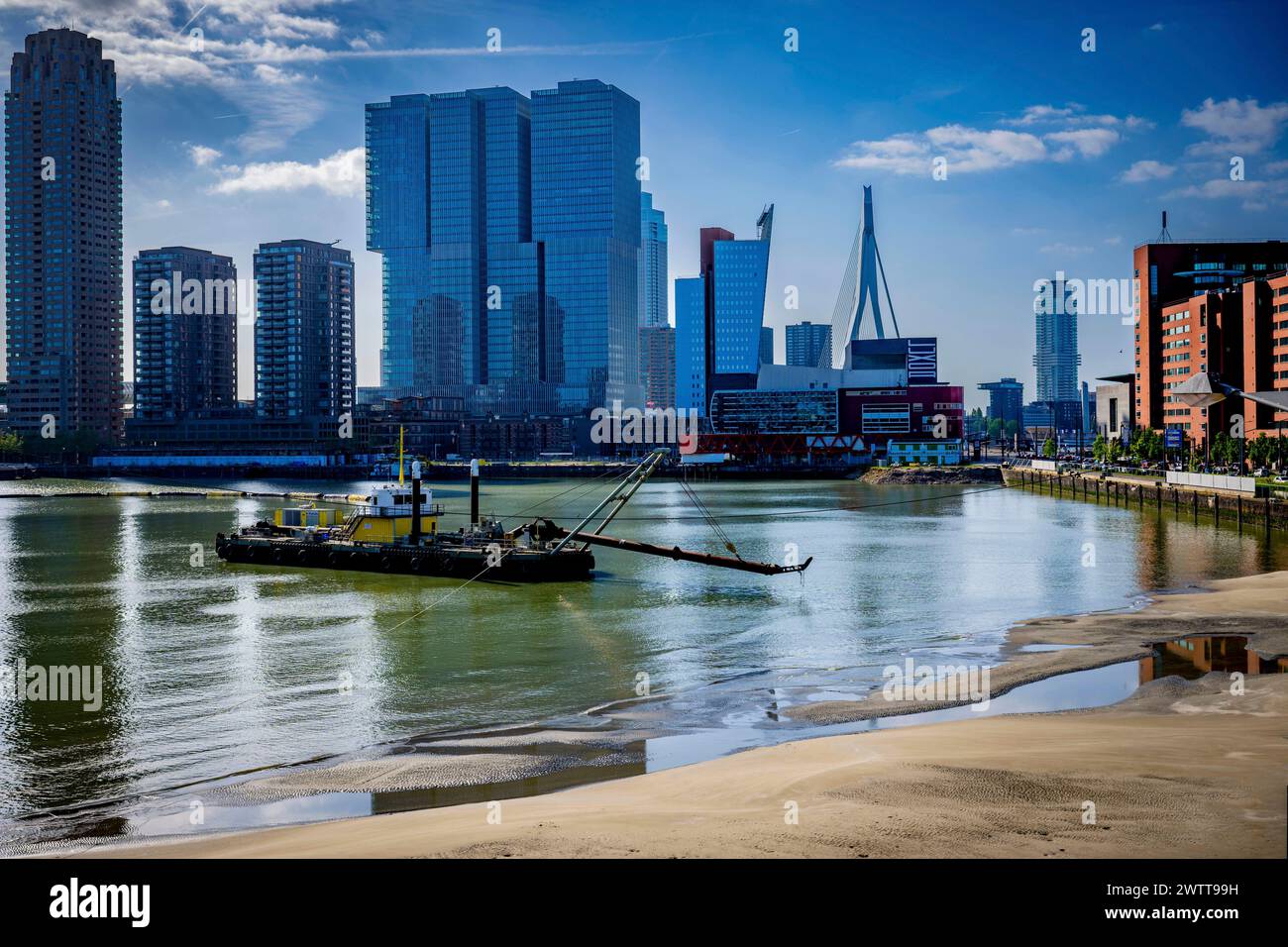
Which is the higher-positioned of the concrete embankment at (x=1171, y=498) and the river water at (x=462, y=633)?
the concrete embankment at (x=1171, y=498)

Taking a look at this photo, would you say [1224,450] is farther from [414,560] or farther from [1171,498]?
[414,560]

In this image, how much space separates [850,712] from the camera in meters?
24.1

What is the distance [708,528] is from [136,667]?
5374cm

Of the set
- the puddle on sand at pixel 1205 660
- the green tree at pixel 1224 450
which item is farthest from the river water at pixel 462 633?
the green tree at pixel 1224 450

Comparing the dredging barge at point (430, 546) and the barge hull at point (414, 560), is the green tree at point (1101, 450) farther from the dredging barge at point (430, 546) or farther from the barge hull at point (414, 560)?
the barge hull at point (414, 560)

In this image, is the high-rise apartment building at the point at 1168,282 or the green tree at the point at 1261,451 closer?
the green tree at the point at 1261,451

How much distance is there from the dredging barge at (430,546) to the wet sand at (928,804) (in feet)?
86.7

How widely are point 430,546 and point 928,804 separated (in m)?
41.1

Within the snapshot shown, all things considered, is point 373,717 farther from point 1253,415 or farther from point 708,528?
point 1253,415

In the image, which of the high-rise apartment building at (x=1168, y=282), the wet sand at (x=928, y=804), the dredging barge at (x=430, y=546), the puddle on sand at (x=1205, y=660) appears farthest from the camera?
the high-rise apartment building at (x=1168, y=282)

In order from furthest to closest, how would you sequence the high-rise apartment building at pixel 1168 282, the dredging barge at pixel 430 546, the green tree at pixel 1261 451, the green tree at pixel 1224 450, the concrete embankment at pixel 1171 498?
the high-rise apartment building at pixel 1168 282 < the green tree at pixel 1224 450 < the green tree at pixel 1261 451 < the concrete embankment at pixel 1171 498 < the dredging barge at pixel 430 546

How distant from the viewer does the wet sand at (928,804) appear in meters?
13.2
